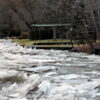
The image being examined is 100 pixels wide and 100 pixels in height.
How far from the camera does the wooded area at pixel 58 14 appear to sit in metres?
20.3

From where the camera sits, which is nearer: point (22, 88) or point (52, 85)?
point (22, 88)

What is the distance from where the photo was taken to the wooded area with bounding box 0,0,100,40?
66.5 feet

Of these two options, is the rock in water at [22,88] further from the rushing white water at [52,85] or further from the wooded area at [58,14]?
the wooded area at [58,14]

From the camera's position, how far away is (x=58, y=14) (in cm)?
3028

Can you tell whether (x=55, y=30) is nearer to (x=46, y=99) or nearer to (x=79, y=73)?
(x=79, y=73)

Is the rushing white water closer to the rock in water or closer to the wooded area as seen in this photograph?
the rock in water

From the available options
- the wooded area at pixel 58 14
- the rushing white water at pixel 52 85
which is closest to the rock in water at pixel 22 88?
the rushing white water at pixel 52 85

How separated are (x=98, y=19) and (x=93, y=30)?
7.58 feet

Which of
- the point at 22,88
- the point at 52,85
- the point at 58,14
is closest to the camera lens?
the point at 22,88

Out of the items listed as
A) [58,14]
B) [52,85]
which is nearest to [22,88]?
Result: [52,85]

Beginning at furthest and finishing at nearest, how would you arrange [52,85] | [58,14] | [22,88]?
[58,14] → [52,85] → [22,88]

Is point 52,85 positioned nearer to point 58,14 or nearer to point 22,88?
point 22,88

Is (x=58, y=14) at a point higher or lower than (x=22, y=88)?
higher

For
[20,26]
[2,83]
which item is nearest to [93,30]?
[2,83]
